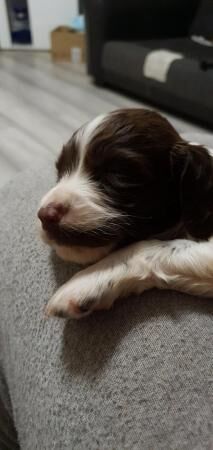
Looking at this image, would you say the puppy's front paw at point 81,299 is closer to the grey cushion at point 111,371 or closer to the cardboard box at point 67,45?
the grey cushion at point 111,371

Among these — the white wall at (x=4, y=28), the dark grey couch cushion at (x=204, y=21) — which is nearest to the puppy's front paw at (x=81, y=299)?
the dark grey couch cushion at (x=204, y=21)

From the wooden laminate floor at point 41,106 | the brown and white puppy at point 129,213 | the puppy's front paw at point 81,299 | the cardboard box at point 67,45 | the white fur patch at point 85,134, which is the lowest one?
the wooden laminate floor at point 41,106

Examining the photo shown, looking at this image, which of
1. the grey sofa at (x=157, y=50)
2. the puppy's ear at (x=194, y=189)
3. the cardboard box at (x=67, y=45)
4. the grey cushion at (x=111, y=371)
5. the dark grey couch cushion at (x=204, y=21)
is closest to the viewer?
Result: the grey cushion at (x=111, y=371)

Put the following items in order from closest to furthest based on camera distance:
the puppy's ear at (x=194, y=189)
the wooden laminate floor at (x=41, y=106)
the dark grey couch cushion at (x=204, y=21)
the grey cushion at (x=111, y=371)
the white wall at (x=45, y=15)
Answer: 1. the grey cushion at (x=111, y=371)
2. the puppy's ear at (x=194, y=189)
3. the wooden laminate floor at (x=41, y=106)
4. the dark grey couch cushion at (x=204, y=21)
5. the white wall at (x=45, y=15)

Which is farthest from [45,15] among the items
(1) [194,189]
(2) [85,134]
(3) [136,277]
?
(3) [136,277]

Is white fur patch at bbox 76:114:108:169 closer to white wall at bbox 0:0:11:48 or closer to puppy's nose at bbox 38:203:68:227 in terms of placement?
puppy's nose at bbox 38:203:68:227

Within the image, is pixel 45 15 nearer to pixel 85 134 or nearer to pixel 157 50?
A: pixel 157 50

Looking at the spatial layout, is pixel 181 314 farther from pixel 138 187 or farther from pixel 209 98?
pixel 209 98
